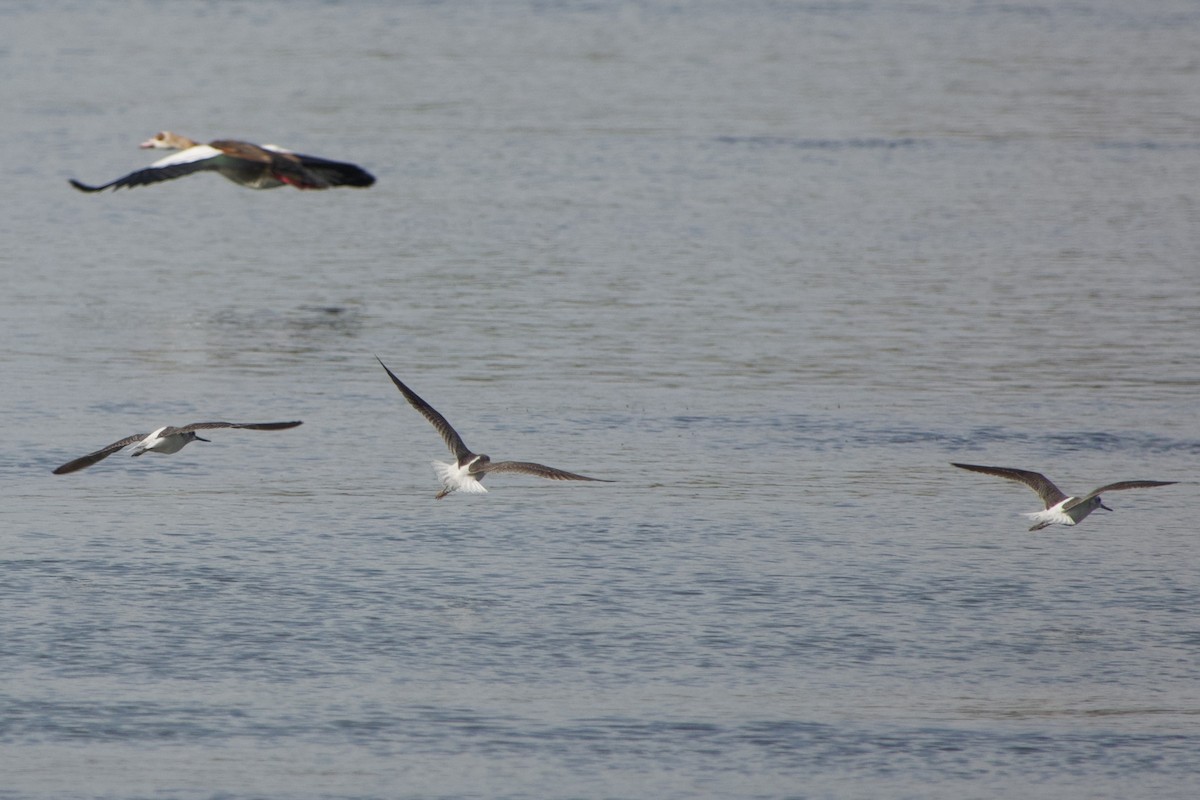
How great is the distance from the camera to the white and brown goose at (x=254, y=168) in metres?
16.2

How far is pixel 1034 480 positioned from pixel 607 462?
8.38 ft

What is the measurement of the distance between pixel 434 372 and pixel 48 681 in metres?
5.73

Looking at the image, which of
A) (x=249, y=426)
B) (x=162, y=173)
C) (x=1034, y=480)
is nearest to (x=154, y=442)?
(x=249, y=426)

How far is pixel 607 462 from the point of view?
10.9 meters

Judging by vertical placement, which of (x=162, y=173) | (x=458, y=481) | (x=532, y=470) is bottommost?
(x=458, y=481)

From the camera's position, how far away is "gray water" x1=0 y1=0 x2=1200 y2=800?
7270 mm

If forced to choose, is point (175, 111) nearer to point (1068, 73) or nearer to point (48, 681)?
point (1068, 73)

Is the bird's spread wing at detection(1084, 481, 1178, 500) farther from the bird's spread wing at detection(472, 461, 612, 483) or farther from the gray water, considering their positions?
the bird's spread wing at detection(472, 461, 612, 483)

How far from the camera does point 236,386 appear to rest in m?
12.6

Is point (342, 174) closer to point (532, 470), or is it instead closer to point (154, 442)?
point (154, 442)

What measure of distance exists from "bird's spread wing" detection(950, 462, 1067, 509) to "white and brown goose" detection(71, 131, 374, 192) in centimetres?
872

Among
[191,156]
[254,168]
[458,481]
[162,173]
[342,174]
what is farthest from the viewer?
[342,174]

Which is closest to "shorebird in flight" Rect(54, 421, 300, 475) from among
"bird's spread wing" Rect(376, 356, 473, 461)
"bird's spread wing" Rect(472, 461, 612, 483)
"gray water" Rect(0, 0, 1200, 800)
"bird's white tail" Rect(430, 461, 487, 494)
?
"gray water" Rect(0, 0, 1200, 800)

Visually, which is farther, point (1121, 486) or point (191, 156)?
point (191, 156)
